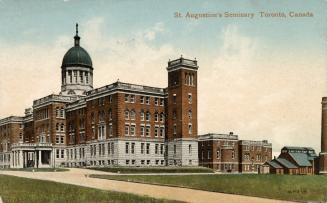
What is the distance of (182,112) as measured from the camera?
55844 millimetres

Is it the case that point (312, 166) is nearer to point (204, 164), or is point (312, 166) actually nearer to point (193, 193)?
point (204, 164)

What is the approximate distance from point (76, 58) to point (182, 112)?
23722mm

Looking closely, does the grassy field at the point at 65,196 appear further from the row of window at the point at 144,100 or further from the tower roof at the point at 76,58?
the tower roof at the point at 76,58

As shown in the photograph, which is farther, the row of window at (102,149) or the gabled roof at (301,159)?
the gabled roof at (301,159)

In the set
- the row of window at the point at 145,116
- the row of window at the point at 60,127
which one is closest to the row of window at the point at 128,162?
the row of window at the point at 145,116

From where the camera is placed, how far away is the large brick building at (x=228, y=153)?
69.4 meters

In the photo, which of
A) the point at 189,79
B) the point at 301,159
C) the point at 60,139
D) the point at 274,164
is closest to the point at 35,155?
the point at 60,139

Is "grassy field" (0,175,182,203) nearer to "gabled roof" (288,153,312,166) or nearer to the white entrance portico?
the white entrance portico

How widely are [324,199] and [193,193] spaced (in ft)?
20.2

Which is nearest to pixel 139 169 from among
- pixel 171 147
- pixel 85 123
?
pixel 171 147

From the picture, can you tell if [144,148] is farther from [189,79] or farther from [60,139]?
[60,139]

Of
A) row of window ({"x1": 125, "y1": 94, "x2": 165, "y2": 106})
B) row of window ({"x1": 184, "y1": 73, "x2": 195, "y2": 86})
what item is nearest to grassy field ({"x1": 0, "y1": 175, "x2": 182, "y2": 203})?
row of window ({"x1": 125, "y1": 94, "x2": 165, "y2": 106})

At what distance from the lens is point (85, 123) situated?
62.6 m

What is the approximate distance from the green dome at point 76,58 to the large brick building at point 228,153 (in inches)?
858
